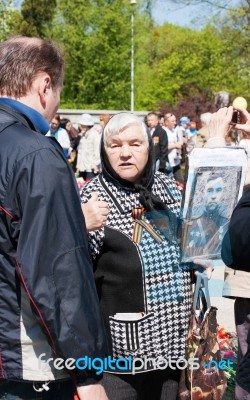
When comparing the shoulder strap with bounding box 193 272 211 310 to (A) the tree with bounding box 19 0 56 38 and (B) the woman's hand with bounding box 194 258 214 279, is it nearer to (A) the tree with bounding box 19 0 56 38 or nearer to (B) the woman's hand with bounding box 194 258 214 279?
(B) the woman's hand with bounding box 194 258 214 279

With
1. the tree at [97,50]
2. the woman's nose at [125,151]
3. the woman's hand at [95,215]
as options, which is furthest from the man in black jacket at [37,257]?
the tree at [97,50]

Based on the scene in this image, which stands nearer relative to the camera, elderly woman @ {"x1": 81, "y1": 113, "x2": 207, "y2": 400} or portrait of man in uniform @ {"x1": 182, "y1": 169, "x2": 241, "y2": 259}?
portrait of man in uniform @ {"x1": 182, "y1": 169, "x2": 241, "y2": 259}

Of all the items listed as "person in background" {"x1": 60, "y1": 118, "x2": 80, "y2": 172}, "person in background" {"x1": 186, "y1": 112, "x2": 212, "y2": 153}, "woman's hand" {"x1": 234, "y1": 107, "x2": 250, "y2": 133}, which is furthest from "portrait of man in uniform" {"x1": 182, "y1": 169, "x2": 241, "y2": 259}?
"person in background" {"x1": 60, "y1": 118, "x2": 80, "y2": 172}

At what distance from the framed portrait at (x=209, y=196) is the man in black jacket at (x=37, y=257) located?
0.73m

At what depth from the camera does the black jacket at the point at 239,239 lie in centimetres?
207

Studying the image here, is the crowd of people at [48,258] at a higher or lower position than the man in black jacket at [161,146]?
higher

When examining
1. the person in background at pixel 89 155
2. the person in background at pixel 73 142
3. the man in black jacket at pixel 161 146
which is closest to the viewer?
the man in black jacket at pixel 161 146

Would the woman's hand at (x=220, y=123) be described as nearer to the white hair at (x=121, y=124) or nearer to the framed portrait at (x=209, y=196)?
the framed portrait at (x=209, y=196)

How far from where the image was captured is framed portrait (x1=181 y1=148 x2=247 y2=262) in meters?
2.66

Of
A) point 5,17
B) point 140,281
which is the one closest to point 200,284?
point 140,281

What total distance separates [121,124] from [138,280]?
727 millimetres

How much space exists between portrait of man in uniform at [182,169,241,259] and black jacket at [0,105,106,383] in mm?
773

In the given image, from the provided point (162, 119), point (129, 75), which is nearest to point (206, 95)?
point (129, 75)

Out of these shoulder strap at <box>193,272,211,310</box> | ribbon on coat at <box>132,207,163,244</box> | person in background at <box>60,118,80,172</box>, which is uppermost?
ribbon on coat at <box>132,207,163,244</box>
